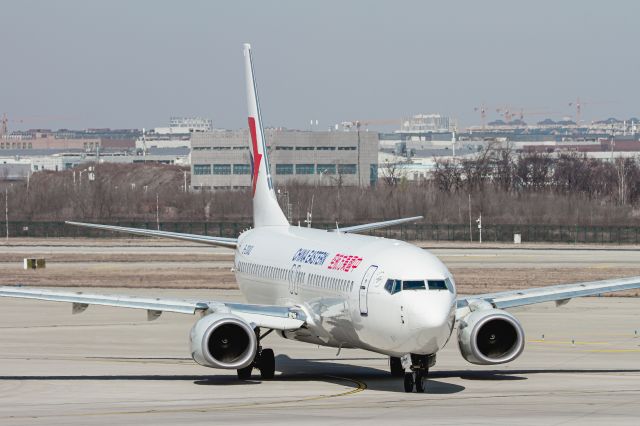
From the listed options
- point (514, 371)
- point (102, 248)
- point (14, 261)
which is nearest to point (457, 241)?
point (102, 248)

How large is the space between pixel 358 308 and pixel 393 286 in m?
1.79

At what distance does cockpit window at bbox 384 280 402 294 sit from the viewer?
33.5 meters

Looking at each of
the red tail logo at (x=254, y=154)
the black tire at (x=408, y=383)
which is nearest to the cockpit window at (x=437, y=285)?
the black tire at (x=408, y=383)

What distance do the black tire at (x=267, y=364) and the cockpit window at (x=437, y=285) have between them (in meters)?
7.05

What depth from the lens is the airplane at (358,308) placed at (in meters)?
33.4

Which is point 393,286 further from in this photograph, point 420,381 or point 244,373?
point 244,373

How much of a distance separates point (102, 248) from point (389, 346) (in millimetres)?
83636

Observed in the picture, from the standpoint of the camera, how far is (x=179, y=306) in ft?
127

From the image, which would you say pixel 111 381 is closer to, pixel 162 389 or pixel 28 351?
pixel 162 389

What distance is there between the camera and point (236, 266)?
157ft

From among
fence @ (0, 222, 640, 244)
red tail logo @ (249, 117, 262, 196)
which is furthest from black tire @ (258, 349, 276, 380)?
fence @ (0, 222, 640, 244)

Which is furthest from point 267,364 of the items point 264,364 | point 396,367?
point 396,367

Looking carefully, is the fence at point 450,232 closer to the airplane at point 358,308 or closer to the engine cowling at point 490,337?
the airplane at point 358,308

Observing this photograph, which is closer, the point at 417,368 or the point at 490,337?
the point at 417,368
